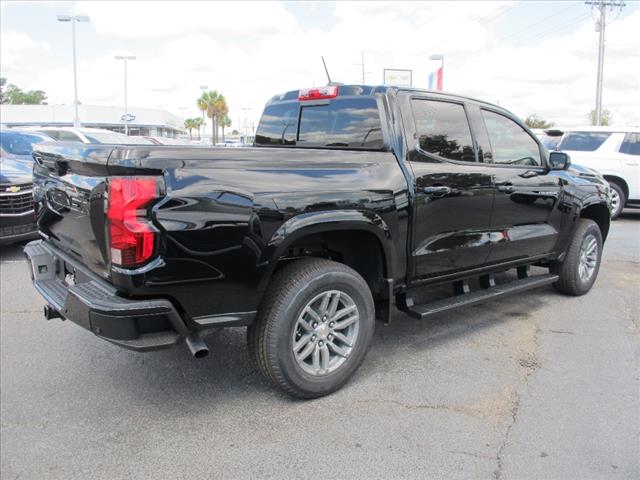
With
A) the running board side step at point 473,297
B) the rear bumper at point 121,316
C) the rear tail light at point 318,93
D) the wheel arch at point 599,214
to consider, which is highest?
the rear tail light at point 318,93

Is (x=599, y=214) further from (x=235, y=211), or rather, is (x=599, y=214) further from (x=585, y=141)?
(x=585, y=141)

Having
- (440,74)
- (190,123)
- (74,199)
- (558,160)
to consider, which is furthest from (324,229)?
(190,123)

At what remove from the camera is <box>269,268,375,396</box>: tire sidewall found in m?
3.10

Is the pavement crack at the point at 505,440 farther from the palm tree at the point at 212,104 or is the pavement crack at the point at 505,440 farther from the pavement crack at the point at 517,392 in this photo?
the palm tree at the point at 212,104

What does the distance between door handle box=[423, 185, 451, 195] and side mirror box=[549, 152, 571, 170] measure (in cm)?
168

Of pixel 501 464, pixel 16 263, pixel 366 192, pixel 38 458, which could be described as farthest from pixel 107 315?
pixel 16 263

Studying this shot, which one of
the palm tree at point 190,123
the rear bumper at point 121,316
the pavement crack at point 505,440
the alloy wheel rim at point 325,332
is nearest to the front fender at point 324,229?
the alloy wheel rim at point 325,332

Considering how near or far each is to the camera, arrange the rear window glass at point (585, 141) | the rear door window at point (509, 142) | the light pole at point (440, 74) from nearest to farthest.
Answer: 1. the rear door window at point (509, 142)
2. the rear window glass at point (585, 141)
3. the light pole at point (440, 74)

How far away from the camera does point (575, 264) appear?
17.6ft

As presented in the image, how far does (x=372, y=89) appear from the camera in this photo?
3852 mm

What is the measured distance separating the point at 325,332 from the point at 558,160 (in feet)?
9.86

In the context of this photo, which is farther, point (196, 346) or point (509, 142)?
point (509, 142)

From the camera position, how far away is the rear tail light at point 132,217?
2607 millimetres

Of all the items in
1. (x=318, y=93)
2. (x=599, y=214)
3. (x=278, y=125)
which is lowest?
(x=599, y=214)
